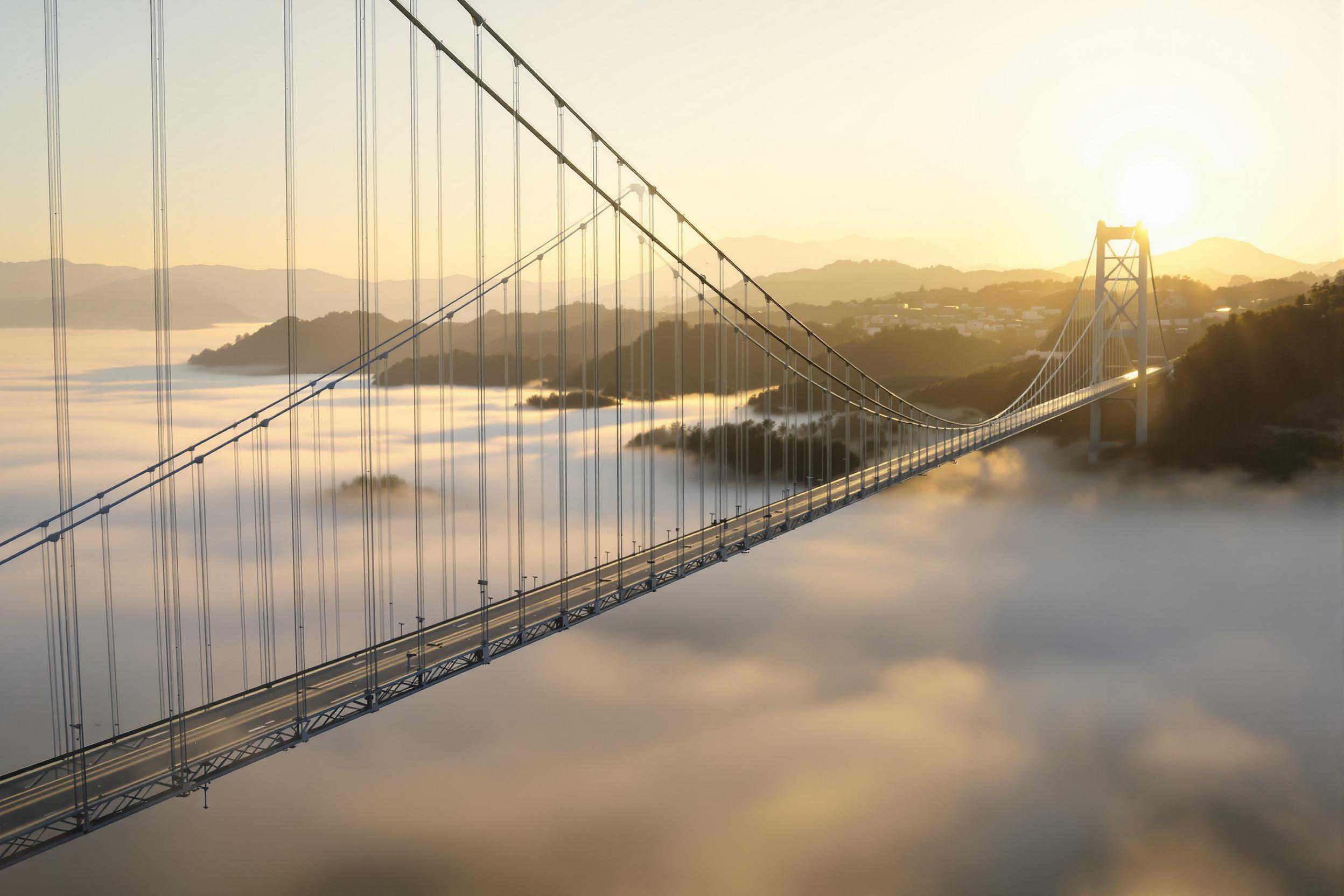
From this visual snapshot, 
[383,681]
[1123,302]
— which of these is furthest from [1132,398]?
[383,681]

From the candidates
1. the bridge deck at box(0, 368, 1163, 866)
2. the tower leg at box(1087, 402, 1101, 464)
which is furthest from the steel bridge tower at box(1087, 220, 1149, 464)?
the bridge deck at box(0, 368, 1163, 866)

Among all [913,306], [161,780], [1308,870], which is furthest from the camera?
[913,306]

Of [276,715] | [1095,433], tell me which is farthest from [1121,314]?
[276,715]

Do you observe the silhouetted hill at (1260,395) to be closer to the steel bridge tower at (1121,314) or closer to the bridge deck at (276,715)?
the steel bridge tower at (1121,314)

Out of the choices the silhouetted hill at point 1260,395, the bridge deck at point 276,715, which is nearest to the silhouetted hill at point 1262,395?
the silhouetted hill at point 1260,395

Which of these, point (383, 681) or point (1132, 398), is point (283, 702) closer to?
point (383, 681)
